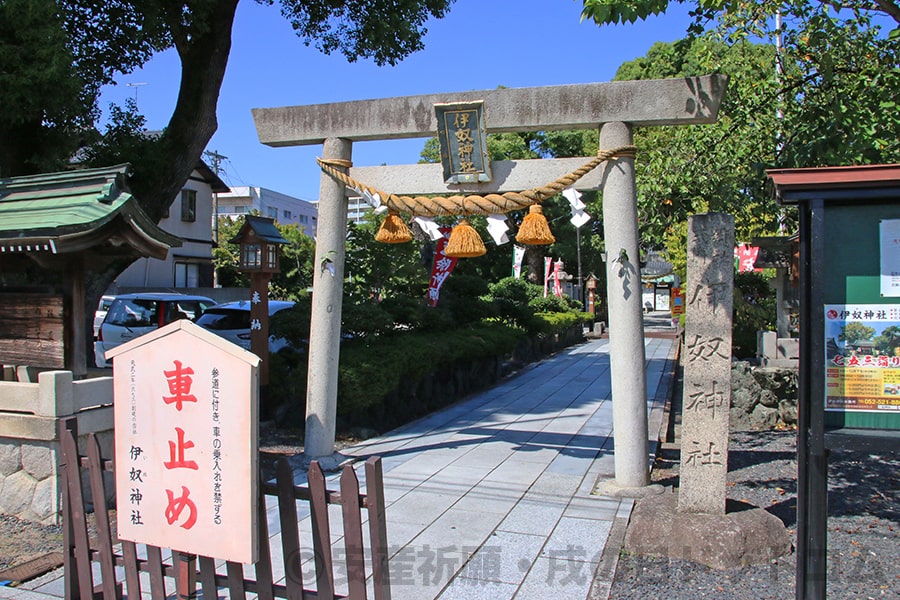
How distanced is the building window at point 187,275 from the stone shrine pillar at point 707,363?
1054 inches

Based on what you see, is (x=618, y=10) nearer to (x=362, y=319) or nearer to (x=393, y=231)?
(x=393, y=231)

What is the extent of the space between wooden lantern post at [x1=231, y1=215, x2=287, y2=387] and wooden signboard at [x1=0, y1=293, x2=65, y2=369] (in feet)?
10.8

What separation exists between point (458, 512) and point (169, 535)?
2736mm

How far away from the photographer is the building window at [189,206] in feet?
91.4

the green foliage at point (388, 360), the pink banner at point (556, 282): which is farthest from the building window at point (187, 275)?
the green foliage at point (388, 360)

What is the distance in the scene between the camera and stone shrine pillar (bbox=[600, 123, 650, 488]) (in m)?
6.10

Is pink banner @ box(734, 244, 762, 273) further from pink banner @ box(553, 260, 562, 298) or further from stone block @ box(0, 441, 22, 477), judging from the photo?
pink banner @ box(553, 260, 562, 298)

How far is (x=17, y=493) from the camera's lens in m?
5.77

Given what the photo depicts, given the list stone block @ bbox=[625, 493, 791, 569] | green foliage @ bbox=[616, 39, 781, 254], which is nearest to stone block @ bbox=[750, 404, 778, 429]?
green foliage @ bbox=[616, 39, 781, 254]

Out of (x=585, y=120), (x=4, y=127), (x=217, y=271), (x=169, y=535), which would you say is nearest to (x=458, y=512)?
(x=169, y=535)

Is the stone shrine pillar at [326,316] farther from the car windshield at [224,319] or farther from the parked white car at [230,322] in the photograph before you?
the car windshield at [224,319]

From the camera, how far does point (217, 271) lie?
1363 inches

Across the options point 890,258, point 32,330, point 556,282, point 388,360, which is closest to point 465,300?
point 388,360

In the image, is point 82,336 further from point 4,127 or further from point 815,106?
point 815,106
